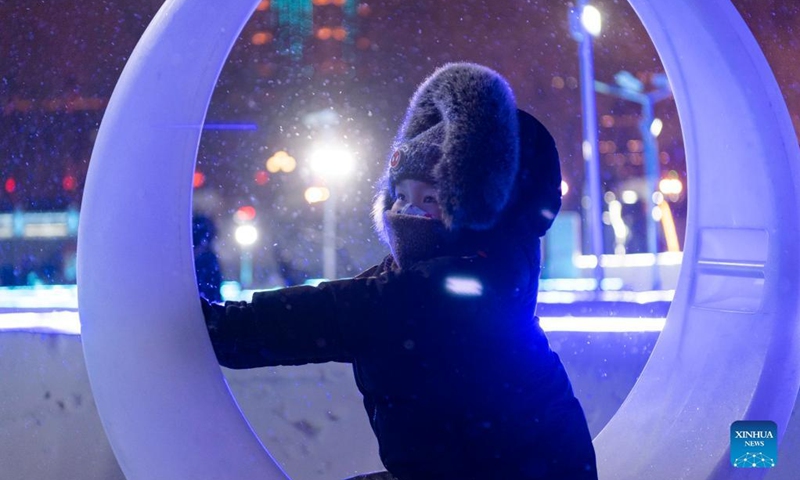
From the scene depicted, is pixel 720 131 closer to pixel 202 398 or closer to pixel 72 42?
pixel 202 398

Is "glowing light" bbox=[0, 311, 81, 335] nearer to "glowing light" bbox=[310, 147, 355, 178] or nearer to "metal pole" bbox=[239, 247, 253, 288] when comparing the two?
"glowing light" bbox=[310, 147, 355, 178]

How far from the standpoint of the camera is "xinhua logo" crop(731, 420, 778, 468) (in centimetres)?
103

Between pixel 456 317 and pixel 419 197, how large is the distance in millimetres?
170

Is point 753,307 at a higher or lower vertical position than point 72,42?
lower

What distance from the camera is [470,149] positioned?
0.83m

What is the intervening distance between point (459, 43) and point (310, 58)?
0.81 meters

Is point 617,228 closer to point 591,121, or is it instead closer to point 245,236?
point 245,236

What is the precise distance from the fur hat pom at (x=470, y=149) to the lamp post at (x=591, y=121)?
1.98 m

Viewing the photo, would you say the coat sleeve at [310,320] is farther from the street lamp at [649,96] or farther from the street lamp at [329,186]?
the street lamp at [649,96]

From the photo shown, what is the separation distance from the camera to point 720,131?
114cm

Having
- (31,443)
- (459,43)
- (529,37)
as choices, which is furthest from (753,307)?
(529,37)

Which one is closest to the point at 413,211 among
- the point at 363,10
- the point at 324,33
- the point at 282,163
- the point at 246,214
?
the point at 324,33

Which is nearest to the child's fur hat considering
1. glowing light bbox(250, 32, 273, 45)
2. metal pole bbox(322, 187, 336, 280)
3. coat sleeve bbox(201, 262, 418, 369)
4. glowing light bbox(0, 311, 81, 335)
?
coat sleeve bbox(201, 262, 418, 369)

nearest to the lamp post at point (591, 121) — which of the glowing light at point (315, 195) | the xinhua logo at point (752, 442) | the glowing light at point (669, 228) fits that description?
the xinhua logo at point (752, 442)
